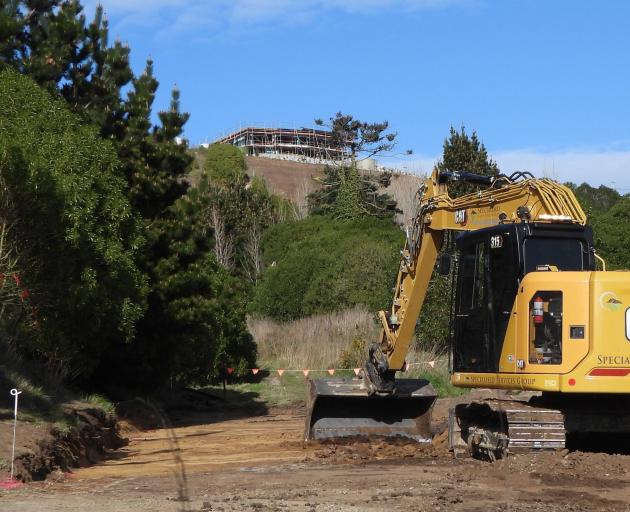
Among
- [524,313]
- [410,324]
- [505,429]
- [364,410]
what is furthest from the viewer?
[364,410]

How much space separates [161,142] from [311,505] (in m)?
17.9

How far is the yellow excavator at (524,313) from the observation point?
40.9 feet

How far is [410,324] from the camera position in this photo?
1647 centimetres

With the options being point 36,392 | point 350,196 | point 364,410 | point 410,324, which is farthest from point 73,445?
point 350,196

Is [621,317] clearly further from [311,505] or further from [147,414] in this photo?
Result: [147,414]

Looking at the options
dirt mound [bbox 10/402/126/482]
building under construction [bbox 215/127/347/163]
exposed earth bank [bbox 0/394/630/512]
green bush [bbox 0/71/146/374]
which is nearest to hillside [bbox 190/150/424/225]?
building under construction [bbox 215/127/347/163]

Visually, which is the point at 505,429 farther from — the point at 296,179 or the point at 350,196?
the point at 296,179

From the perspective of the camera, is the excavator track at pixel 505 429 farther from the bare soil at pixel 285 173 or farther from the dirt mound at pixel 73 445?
the bare soil at pixel 285 173

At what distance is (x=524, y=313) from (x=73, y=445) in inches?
296

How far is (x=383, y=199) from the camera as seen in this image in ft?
233

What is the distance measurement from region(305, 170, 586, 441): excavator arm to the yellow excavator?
0.03 meters

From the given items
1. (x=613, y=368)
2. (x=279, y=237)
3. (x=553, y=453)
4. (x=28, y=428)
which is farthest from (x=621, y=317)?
(x=279, y=237)

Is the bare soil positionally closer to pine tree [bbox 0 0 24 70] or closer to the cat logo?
pine tree [bbox 0 0 24 70]

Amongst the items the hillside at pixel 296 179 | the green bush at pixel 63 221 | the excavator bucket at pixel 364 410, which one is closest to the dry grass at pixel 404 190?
the hillside at pixel 296 179
